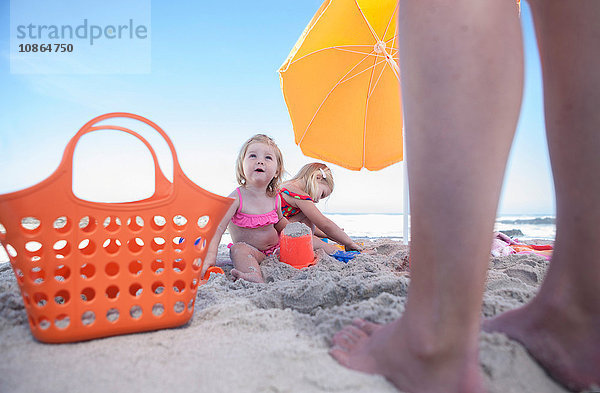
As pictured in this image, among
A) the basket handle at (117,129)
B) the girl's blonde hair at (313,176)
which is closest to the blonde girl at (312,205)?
the girl's blonde hair at (313,176)

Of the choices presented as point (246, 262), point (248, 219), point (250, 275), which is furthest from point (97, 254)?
point (248, 219)

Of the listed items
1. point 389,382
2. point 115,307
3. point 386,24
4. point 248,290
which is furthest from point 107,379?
point 386,24

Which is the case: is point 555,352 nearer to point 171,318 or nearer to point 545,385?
point 545,385

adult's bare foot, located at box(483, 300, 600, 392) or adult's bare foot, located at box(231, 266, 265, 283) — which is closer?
adult's bare foot, located at box(483, 300, 600, 392)

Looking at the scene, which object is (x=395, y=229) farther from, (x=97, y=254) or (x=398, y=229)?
(x=97, y=254)

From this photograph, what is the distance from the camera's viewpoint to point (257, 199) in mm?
2533

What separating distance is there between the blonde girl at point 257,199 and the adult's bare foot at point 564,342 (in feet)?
5.66

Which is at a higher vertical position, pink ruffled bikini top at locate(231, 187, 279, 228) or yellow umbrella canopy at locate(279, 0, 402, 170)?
yellow umbrella canopy at locate(279, 0, 402, 170)

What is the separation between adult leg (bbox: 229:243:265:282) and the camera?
1714 millimetres

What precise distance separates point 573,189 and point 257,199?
2.05m

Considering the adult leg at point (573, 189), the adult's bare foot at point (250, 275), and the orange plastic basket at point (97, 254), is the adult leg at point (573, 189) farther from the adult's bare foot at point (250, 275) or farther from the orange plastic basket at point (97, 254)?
the adult's bare foot at point (250, 275)

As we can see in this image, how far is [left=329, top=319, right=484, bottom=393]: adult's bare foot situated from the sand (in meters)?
0.02

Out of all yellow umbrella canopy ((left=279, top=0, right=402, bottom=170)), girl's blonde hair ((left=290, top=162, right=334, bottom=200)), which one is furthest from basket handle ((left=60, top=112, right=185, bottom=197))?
girl's blonde hair ((left=290, top=162, right=334, bottom=200))

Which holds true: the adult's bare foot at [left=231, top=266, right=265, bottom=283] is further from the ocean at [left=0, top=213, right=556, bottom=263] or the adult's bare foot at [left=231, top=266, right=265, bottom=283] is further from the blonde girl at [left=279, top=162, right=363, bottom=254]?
the ocean at [left=0, top=213, right=556, bottom=263]
